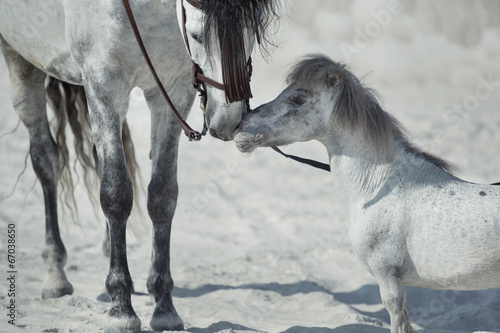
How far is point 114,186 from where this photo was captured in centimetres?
316

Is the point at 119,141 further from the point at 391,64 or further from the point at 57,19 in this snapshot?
the point at 391,64

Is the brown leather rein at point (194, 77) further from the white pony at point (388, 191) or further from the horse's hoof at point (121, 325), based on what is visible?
the horse's hoof at point (121, 325)

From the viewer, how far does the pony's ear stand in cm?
262

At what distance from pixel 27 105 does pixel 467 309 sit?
337 cm

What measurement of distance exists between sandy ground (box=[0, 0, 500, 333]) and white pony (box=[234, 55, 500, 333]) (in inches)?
11.1

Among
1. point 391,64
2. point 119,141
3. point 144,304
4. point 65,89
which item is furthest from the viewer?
point 391,64

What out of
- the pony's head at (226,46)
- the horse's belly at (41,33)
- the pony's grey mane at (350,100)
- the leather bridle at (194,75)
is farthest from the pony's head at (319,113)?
the horse's belly at (41,33)

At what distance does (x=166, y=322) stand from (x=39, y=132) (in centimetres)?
193

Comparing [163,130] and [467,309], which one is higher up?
[163,130]

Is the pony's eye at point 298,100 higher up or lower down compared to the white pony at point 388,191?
higher up

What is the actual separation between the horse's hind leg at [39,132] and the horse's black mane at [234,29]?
2.26 meters

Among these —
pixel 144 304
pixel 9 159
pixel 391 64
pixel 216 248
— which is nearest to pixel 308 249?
pixel 216 248

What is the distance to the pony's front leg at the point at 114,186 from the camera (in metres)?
3.11

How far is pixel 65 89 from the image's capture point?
461 cm
